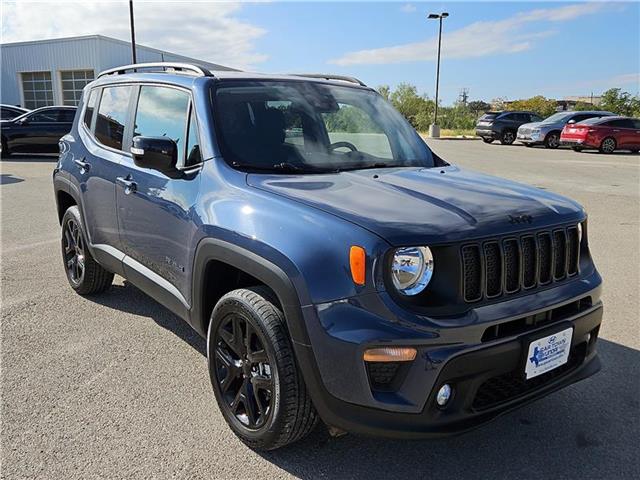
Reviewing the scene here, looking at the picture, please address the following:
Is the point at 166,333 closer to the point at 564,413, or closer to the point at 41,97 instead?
the point at 564,413

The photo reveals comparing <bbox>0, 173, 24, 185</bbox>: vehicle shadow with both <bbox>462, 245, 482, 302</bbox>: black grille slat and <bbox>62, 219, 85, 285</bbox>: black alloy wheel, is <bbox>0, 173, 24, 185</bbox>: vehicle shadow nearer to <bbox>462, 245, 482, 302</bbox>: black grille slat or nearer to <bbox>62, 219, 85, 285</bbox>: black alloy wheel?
<bbox>62, 219, 85, 285</bbox>: black alloy wheel

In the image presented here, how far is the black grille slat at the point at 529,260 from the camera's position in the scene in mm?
2467

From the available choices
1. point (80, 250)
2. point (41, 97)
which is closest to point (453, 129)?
point (41, 97)

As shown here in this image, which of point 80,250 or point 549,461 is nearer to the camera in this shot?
point 549,461

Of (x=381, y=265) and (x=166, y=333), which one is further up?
(x=381, y=265)

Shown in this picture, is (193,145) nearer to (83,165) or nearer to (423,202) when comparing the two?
(423,202)

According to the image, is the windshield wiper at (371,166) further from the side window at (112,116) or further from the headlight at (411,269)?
the side window at (112,116)

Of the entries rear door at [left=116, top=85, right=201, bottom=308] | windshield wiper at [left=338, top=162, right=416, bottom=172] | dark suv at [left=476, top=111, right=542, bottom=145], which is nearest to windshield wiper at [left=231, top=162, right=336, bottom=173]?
windshield wiper at [left=338, top=162, right=416, bottom=172]

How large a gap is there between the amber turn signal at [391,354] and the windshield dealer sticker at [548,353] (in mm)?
573

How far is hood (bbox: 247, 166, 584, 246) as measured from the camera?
227 cm

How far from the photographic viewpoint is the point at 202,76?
338cm

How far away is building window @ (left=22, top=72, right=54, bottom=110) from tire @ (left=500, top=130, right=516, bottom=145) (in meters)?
28.9

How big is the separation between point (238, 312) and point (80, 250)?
104 inches

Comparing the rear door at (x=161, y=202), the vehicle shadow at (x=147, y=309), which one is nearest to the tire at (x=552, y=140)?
the vehicle shadow at (x=147, y=309)
